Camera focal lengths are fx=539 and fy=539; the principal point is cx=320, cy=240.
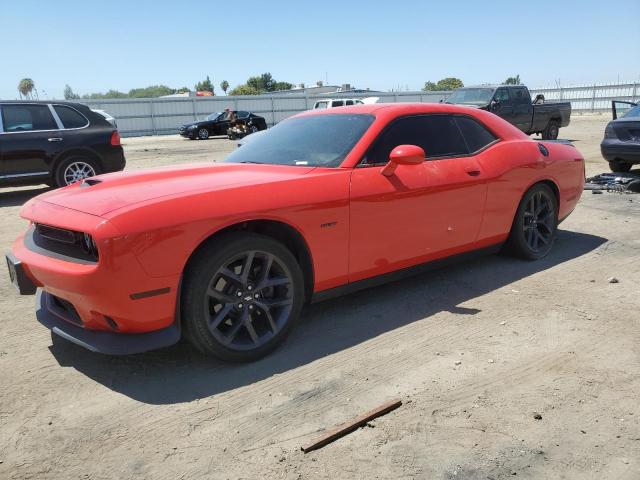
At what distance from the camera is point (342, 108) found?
4.36 metres

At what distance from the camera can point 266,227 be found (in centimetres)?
330

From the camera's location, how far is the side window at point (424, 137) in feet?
12.5

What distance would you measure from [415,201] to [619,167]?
7406mm

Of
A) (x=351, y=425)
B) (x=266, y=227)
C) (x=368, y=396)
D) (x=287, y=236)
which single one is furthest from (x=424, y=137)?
(x=351, y=425)

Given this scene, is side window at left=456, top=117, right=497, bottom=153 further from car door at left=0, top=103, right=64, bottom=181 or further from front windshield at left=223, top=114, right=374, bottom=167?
car door at left=0, top=103, right=64, bottom=181

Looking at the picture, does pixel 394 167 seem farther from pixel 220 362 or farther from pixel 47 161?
pixel 47 161

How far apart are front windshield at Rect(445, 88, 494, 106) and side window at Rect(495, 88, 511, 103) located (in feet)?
0.60

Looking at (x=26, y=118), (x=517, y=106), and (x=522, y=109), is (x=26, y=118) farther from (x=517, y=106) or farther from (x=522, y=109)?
(x=522, y=109)

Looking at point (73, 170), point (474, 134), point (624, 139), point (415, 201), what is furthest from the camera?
point (73, 170)

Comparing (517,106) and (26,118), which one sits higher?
(517,106)

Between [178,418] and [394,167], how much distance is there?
209 centimetres

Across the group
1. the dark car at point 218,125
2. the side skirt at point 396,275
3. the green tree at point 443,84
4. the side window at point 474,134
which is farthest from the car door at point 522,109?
the green tree at point 443,84

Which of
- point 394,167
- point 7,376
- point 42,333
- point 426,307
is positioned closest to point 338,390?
point 426,307

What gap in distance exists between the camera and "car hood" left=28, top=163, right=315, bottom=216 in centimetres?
297
